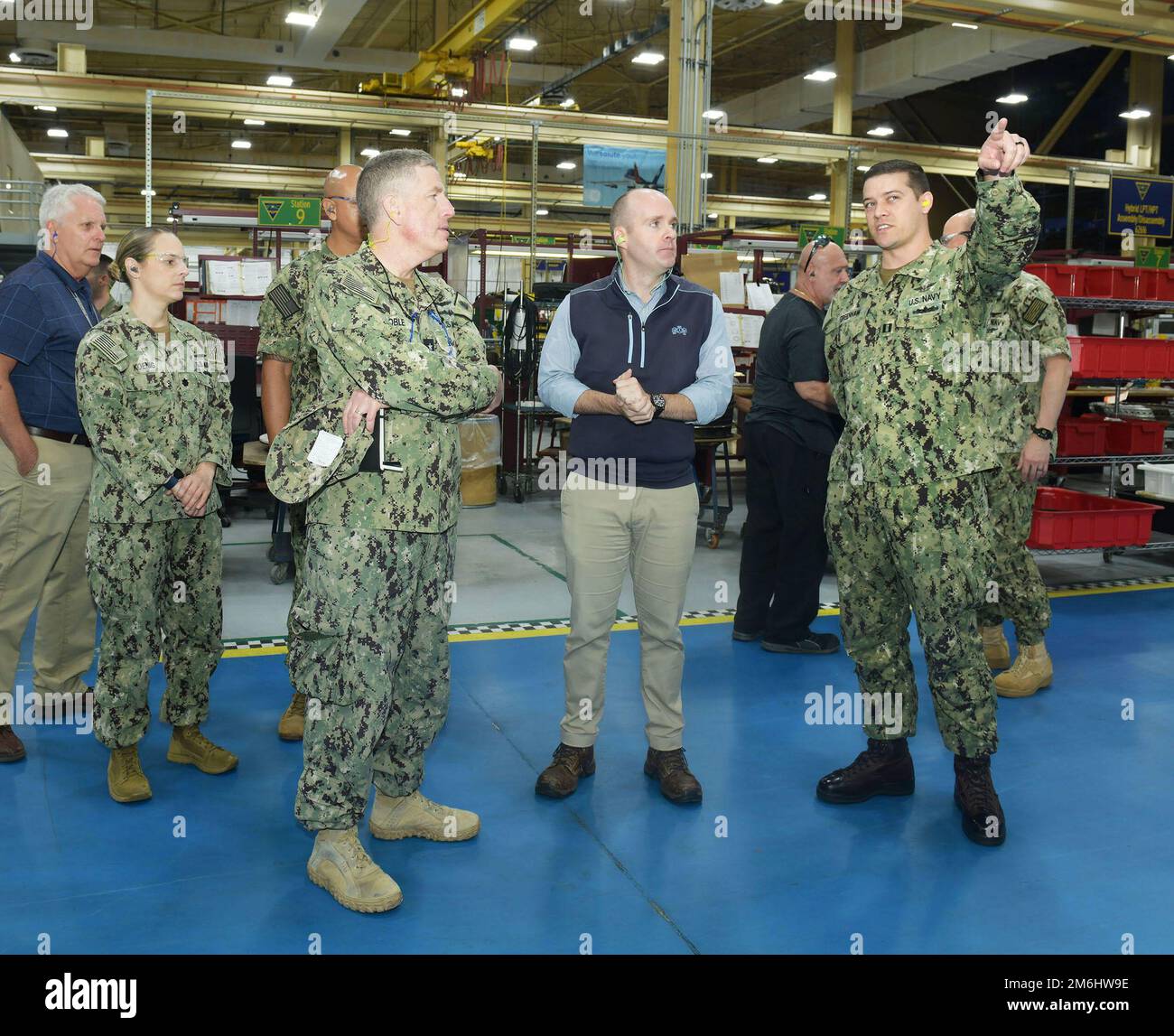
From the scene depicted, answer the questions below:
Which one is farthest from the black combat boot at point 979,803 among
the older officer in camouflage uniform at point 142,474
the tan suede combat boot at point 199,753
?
the older officer in camouflage uniform at point 142,474

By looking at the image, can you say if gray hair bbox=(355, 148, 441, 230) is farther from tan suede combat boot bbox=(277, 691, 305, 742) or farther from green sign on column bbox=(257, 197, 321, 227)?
green sign on column bbox=(257, 197, 321, 227)

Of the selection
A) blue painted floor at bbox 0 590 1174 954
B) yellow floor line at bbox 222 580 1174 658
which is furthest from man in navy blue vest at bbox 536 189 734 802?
yellow floor line at bbox 222 580 1174 658

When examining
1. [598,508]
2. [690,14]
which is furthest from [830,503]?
[690,14]

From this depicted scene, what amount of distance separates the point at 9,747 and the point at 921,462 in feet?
9.48

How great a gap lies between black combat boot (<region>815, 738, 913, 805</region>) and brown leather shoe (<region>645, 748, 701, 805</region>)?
1.31ft

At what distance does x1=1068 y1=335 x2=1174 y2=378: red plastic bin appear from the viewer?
18.7 feet

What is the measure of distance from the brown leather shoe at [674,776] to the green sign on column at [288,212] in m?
5.84

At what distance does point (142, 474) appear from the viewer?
2.98 metres

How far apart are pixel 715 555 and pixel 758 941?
439 centimetres

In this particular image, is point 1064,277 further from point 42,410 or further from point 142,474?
point 42,410

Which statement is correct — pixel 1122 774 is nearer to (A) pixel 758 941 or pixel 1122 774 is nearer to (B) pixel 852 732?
(B) pixel 852 732

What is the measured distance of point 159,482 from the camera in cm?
299

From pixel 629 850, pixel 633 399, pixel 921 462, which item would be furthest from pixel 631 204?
pixel 629 850
